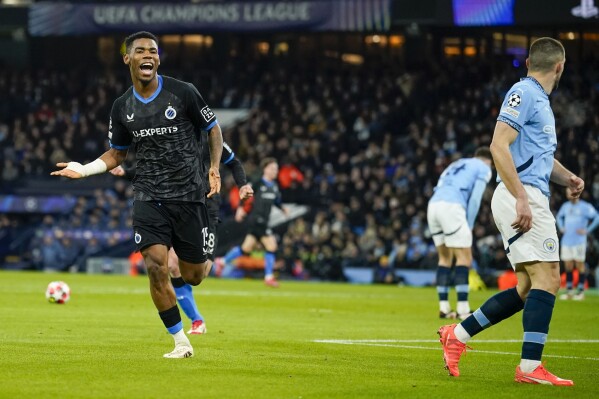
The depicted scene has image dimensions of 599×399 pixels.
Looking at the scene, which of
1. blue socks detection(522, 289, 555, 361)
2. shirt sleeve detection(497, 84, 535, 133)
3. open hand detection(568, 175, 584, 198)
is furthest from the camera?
open hand detection(568, 175, 584, 198)

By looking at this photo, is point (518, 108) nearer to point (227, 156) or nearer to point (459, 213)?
point (227, 156)

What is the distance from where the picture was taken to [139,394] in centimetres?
761

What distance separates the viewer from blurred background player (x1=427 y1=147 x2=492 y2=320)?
56.5ft

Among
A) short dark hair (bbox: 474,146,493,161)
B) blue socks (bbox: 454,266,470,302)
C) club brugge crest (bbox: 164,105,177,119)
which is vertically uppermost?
club brugge crest (bbox: 164,105,177,119)

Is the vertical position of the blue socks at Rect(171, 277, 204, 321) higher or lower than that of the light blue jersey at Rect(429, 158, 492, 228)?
lower

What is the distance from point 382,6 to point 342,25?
1.48 meters

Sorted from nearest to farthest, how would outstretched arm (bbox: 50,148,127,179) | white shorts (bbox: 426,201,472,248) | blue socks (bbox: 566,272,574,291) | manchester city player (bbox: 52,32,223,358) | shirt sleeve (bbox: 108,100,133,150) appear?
outstretched arm (bbox: 50,148,127,179)
manchester city player (bbox: 52,32,223,358)
shirt sleeve (bbox: 108,100,133,150)
white shorts (bbox: 426,201,472,248)
blue socks (bbox: 566,272,574,291)

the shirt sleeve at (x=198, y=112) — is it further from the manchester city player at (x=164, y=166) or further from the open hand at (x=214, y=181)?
the open hand at (x=214, y=181)

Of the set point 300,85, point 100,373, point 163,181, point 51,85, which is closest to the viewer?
point 100,373

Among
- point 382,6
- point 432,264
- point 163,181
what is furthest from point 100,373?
point 382,6

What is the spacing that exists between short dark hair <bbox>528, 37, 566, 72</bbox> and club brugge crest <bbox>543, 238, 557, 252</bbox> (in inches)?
52.6

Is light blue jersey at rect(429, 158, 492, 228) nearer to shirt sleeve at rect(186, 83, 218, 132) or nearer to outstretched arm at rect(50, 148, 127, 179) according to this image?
shirt sleeve at rect(186, 83, 218, 132)

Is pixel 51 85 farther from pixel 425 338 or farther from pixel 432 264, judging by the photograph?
pixel 425 338

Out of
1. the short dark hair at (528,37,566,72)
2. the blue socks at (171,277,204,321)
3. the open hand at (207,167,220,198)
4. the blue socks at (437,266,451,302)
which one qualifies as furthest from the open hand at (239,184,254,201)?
the blue socks at (437,266,451,302)
